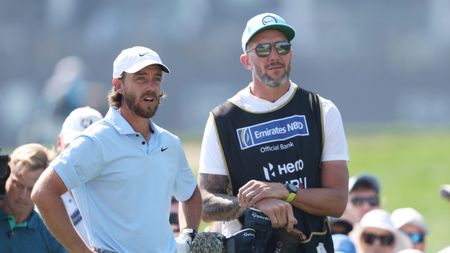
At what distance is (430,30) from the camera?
3525 cm

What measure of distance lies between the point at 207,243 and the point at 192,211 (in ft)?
1.14

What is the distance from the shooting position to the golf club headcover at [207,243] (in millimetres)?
7293

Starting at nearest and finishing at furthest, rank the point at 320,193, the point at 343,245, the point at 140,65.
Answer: the point at 140,65 < the point at 320,193 < the point at 343,245

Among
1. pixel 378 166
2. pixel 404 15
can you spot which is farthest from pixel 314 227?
pixel 404 15

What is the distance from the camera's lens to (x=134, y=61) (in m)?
7.21

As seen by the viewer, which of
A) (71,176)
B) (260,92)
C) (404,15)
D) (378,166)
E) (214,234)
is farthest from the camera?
(404,15)

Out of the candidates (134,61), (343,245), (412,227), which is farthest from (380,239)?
(134,61)

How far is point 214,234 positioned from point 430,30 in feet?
93.8

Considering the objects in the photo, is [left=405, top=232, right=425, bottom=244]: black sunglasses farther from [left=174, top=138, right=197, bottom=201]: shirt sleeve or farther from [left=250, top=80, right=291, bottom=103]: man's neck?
[left=174, top=138, right=197, bottom=201]: shirt sleeve

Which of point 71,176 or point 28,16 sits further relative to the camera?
point 28,16

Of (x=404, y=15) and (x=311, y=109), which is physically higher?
(x=404, y=15)

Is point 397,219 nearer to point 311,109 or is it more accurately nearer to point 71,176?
point 311,109

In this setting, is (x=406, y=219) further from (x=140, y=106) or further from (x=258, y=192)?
(x=140, y=106)

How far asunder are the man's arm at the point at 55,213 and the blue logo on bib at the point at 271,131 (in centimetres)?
138
